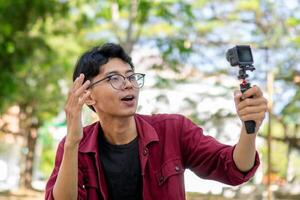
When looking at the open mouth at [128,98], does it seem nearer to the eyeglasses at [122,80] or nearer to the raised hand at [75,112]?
the eyeglasses at [122,80]

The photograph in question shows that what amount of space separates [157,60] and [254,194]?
297cm

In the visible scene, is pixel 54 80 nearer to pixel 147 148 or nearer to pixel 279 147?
pixel 279 147

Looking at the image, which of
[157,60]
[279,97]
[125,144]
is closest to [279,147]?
[279,97]

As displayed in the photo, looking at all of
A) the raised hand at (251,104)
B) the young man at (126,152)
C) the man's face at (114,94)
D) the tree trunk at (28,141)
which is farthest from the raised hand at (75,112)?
the tree trunk at (28,141)

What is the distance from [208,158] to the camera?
247 cm

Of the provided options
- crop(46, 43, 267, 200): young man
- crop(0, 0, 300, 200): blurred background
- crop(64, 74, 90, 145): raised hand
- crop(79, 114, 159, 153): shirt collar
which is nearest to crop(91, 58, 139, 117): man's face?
crop(46, 43, 267, 200): young man

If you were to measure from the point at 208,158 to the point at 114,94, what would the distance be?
1.65 feet

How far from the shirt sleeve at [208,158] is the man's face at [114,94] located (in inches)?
11.0

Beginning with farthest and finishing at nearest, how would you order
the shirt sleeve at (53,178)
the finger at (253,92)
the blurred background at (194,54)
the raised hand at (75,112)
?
the blurred background at (194,54) < the shirt sleeve at (53,178) < the raised hand at (75,112) < the finger at (253,92)

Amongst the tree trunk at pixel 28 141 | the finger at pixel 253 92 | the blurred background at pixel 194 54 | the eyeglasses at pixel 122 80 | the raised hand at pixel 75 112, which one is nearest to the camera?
the finger at pixel 253 92

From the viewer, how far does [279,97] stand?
12508 mm

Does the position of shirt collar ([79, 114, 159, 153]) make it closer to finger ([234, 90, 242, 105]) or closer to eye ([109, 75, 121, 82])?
eye ([109, 75, 121, 82])

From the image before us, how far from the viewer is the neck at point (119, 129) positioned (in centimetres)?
258

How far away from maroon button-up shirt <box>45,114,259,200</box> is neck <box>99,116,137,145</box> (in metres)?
0.04
